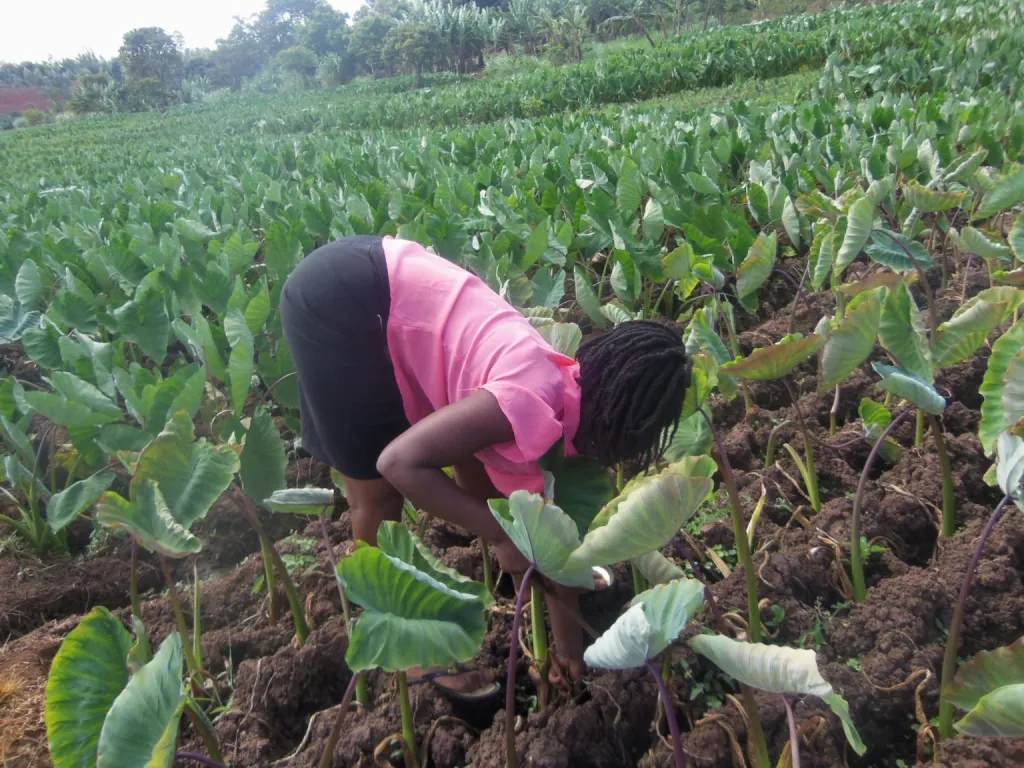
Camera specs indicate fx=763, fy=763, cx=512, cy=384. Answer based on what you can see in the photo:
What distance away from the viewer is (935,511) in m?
1.60

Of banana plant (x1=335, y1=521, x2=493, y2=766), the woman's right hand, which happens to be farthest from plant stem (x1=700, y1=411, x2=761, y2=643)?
banana plant (x1=335, y1=521, x2=493, y2=766)

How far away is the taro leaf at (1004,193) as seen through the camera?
215 cm

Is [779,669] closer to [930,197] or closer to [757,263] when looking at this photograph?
[757,263]

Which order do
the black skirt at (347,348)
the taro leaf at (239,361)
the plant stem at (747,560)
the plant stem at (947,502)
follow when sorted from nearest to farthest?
1. the plant stem at (747,560)
2. the black skirt at (347,348)
3. the plant stem at (947,502)
4. the taro leaf at (239,361)

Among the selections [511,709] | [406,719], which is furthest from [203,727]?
[511,709]

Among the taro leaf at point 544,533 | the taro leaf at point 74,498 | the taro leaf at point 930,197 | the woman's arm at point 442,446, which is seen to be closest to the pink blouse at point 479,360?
the woman's arm at point 442,446

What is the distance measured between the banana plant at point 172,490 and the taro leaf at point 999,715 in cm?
95

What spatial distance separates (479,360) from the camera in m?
1.17

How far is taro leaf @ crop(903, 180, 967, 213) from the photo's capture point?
2146 mm

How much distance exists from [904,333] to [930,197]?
1029 mm

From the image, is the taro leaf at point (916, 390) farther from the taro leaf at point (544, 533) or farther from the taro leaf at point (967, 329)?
the taro leaf at point (544, 533)

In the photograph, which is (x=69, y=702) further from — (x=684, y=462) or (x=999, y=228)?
(x=999, y=228)

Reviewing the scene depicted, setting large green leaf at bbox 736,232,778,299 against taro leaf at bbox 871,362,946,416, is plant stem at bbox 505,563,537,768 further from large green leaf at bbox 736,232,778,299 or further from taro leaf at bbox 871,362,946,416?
large green leaf at bbox 736,232,778,299

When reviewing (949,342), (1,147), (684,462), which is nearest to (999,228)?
(949,342)
